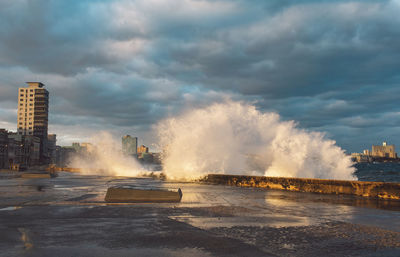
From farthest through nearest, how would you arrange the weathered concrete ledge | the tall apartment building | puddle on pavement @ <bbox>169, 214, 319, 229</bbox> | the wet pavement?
1. the tall apartment building
2. the weathered concrete ledge
3. puddle on pavement @ <bbox>169, 214, 319, 229</bbox>
4. the wet pavement

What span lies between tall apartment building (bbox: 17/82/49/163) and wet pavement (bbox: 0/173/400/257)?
162 metres

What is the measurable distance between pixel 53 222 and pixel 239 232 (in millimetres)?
3971

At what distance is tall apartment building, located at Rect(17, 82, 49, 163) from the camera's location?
159 m

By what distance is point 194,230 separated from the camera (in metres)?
6.76

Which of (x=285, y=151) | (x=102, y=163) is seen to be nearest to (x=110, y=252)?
(x=285, y=151)

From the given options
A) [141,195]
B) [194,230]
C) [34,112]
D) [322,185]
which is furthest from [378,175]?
[34,112]

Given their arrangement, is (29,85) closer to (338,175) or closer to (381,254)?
(338,175)

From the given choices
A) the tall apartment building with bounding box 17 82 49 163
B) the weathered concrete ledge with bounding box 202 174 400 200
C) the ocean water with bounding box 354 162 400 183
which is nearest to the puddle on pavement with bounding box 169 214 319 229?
the weathered concrete ledge with bounding box 202 174 400 200

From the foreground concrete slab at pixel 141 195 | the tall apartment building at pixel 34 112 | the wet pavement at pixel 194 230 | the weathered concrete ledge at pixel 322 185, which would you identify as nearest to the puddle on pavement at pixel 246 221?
the wet pavement at pixel 194 230

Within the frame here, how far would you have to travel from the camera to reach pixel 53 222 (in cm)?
745

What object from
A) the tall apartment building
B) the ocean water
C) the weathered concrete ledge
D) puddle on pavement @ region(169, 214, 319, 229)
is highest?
the tall apartment building

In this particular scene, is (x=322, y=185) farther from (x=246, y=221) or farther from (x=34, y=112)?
(x=34, y=112)

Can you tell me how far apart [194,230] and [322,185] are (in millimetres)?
11137

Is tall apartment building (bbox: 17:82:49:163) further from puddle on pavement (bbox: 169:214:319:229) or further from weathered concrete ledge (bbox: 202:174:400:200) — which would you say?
puddle on pavement (bbox: 169:214:319:229)
